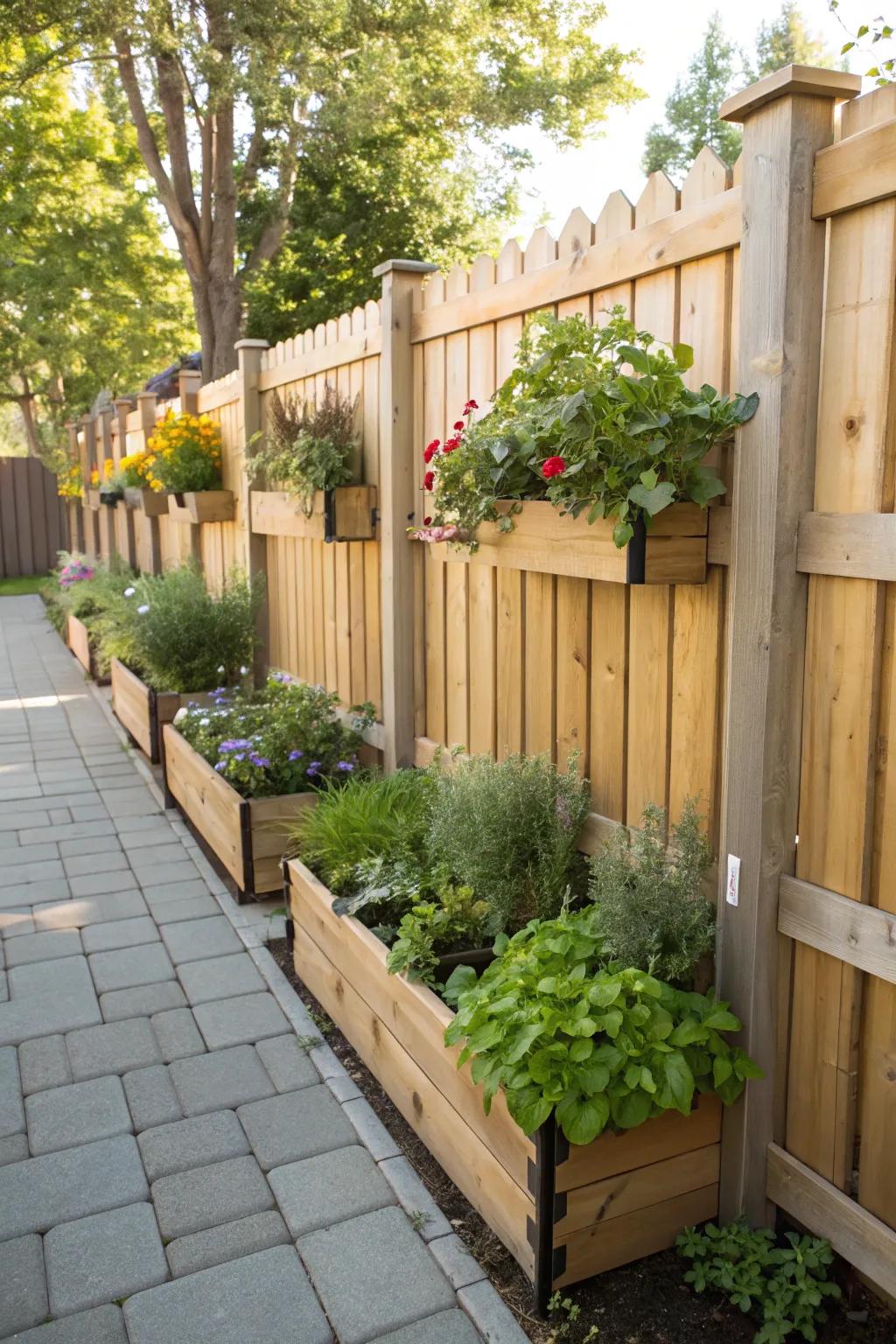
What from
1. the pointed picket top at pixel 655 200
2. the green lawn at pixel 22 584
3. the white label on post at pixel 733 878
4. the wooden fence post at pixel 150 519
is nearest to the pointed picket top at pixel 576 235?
the pointed picket top at pixel 655 200

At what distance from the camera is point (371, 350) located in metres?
4.32

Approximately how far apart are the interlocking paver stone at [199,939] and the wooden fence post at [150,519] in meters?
5.57

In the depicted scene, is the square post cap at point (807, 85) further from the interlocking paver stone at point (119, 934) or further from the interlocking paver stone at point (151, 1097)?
the interlocking paver stone at point (119, 934)

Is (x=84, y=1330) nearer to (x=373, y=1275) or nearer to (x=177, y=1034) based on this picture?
(x=373, y=1275)

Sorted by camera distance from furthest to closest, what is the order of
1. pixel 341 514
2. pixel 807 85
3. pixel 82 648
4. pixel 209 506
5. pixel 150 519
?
pixel 82 648, pixel 150 519, pixel 209 506, pixel 341 514, pixel 807 85

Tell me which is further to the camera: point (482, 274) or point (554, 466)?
point (482, 274)

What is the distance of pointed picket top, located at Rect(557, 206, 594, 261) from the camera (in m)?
2.78

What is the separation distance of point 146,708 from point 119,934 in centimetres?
244

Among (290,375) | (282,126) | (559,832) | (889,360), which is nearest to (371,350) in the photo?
(290,375)

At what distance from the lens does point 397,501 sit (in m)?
4.10

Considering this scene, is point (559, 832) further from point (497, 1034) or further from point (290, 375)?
point (290, 375)

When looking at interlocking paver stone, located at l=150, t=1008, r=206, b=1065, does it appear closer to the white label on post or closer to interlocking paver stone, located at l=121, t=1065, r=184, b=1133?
interlocking paver stone, located at l=121, t=1065, r=184, b=1133

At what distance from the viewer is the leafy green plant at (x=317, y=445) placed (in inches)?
174

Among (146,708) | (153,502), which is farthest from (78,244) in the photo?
(146,708)
